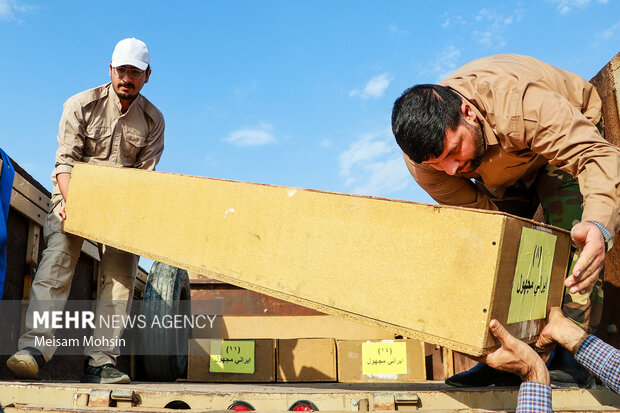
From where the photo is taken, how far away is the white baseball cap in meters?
2.71

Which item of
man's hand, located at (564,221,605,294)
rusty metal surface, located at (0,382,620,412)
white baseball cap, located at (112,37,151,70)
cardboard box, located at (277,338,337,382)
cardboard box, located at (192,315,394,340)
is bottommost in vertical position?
rusty metal surface, located at (0,382,620,412)

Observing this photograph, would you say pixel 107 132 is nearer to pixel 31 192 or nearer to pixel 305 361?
pixel 31 192

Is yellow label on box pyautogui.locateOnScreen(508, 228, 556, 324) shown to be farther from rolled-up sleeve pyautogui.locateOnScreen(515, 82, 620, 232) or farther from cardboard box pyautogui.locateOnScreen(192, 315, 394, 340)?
cardboard box pyautogui.locateOnScreen(192, 315, 394, 340)

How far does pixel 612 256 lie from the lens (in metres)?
2.33

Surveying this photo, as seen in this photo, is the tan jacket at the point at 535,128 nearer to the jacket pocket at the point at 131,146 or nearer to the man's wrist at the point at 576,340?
the man's wrist at the point at 576,340

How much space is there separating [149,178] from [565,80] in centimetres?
165

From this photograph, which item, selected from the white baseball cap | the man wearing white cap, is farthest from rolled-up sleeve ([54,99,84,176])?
the white baseball cap

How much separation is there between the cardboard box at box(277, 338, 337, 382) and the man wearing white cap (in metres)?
0.97

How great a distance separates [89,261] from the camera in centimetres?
336

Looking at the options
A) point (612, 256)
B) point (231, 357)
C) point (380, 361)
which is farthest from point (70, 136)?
point (612, 256)

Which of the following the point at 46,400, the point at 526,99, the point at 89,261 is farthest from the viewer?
the point at 89,261

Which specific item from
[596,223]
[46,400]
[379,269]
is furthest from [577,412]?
[46,400]

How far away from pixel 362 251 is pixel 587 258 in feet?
2.05

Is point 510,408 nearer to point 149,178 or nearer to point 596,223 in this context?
point 596,223
